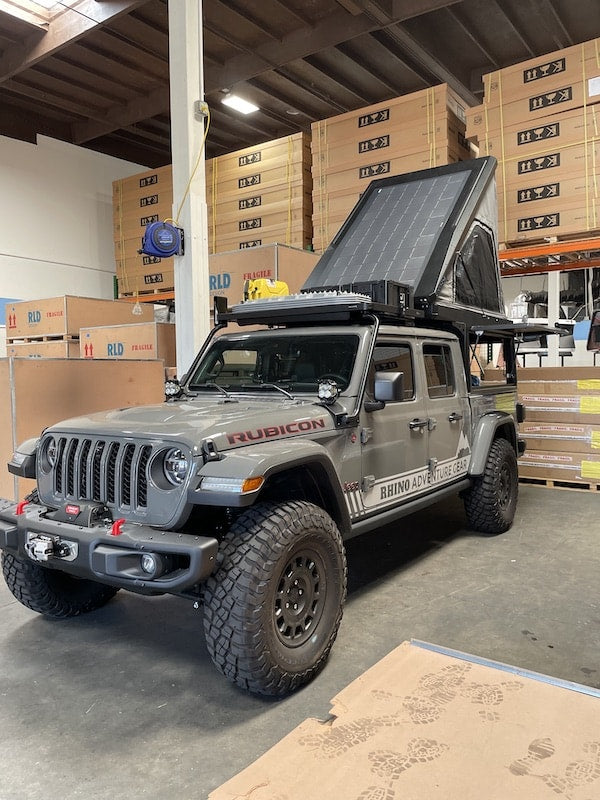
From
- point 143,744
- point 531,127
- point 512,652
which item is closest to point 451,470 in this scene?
point 512,652

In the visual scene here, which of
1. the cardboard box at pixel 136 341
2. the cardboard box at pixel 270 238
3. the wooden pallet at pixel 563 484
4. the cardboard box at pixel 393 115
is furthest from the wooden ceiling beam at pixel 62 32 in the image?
the wooden pallet at pixel 563 484

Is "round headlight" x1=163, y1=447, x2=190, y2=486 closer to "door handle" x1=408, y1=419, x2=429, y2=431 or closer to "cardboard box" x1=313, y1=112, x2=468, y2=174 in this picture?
"door handle" x1=408, y1=419, x2=429, y2=431

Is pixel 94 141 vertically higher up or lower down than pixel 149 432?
higher up

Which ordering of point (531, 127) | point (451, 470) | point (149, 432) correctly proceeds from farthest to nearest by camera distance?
point (531, 127)
point (451, 470)
point (149, 432)

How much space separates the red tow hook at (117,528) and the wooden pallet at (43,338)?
6057mm

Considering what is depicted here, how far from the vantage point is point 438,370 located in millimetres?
4207

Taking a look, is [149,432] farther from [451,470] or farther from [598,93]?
[598,93]

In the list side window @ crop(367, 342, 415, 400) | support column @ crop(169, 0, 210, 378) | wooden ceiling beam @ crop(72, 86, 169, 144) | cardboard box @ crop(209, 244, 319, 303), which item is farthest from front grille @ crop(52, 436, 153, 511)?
wooden ceiling beam @ crop(72, 86, 169, 144)

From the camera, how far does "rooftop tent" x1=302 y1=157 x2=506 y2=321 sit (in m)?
4.60

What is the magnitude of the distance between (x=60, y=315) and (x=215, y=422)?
6.17m

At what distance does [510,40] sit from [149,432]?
27.3 feet

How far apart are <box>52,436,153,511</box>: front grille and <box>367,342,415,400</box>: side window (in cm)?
138

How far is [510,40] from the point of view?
814 centimetres

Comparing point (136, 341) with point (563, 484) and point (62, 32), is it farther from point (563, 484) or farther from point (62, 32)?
point (563, 484)
